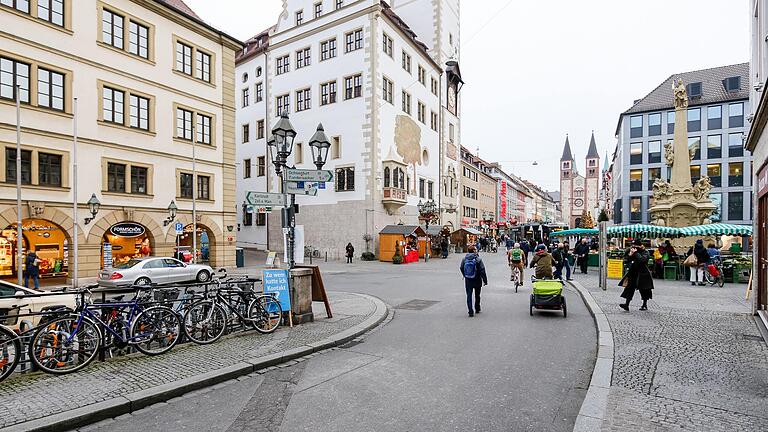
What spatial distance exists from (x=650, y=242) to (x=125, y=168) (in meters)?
33.5

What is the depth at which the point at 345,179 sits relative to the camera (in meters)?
35.8

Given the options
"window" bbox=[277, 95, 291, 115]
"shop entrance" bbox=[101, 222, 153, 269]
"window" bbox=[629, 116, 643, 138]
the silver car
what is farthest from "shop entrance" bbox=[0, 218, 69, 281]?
"window" bbox=[629, 116, 643, 138]

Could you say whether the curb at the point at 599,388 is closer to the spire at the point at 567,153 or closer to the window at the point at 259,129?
the window at the point at 259,129

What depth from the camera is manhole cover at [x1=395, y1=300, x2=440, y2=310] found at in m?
12.6

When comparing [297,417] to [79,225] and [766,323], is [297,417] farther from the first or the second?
[79,225]

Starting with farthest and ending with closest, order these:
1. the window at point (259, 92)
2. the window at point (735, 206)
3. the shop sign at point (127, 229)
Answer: the window at point (735, 206), the window at point (259, 92), the shop sign at point (127, 229)

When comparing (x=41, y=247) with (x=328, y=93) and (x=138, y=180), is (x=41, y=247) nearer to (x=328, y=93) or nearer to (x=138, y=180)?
(x=138, y=180)

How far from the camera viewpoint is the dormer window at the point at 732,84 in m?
54.1

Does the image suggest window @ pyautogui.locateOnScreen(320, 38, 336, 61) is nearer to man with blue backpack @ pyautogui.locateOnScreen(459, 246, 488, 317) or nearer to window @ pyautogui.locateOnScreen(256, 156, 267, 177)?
window @ pyautogui.locateOnScreen(256, 156, 267, 177)

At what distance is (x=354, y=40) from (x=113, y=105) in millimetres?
18862

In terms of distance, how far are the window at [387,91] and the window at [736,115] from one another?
4285 centimetres

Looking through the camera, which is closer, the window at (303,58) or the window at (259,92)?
the window at (303,58)

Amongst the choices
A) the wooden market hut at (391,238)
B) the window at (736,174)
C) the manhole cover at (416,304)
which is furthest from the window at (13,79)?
the window at (736,174)

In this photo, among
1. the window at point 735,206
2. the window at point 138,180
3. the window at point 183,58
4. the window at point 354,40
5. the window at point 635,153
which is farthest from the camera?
the window at point 635,153
